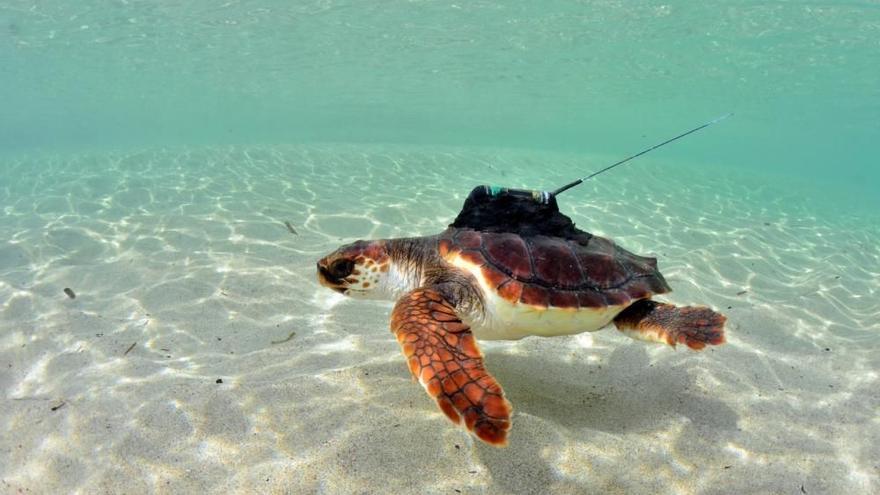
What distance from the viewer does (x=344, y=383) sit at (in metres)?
3.18

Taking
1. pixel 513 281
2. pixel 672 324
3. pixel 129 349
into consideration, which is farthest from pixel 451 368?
pixel 129 349

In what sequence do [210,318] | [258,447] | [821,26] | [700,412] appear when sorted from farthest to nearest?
[821,26], [210,318], [700,412], [258,447]

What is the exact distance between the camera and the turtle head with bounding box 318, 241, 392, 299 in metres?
3.30

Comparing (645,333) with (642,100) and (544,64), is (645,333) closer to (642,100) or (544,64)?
(544,64)

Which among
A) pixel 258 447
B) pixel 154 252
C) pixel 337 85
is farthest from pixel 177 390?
pixel 337 85

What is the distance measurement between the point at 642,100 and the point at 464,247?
64.1 metres

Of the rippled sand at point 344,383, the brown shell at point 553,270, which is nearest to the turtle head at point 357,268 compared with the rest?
the brown shell at point 553,270

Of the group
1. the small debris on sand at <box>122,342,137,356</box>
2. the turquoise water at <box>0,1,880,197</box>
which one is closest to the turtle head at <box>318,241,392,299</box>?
the small debris on sand at <box>122,342,137,356</box>

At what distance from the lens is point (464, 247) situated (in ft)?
11.0

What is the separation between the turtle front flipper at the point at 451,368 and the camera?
6.37ft

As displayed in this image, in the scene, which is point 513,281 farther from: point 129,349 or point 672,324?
point 129,349

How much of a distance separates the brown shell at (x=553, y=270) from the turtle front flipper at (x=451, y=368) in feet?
2.00

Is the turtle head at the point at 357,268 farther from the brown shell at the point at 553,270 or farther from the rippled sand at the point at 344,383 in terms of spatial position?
the rippled sand at the point at 344,383

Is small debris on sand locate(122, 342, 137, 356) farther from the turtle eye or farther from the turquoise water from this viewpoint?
the turquoise water
